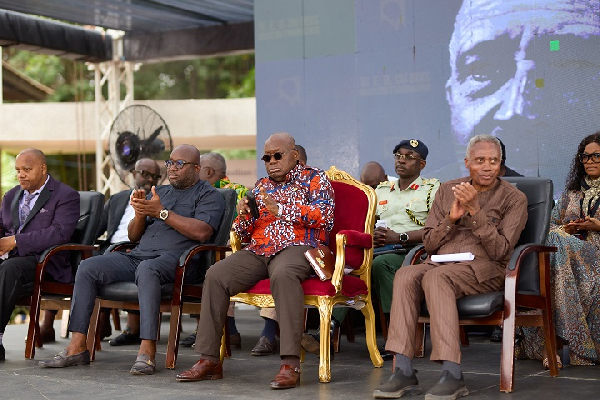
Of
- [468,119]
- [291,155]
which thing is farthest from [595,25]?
[291,155]

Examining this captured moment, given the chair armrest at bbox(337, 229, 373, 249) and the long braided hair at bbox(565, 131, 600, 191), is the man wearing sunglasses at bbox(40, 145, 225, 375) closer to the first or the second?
the chair armrest at bbox(337, 229, 373, 249)

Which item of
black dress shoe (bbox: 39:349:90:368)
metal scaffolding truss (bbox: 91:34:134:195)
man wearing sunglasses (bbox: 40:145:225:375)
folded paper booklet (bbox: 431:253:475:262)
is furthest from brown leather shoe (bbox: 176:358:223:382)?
metal scaffolding truss (bbox: 91:34:134:195)

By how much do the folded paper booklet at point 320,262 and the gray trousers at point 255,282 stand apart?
0.06 meters

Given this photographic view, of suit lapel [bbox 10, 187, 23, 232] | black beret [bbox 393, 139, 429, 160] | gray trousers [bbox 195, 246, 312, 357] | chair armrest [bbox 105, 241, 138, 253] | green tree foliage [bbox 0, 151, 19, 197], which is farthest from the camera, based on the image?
green tree foliage [bbox 0, 151, 19, 197]

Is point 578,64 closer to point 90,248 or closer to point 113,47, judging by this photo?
point 90,248

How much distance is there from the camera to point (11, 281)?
573 centimetres

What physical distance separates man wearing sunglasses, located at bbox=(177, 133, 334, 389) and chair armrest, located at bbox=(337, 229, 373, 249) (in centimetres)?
14

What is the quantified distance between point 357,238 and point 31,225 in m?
2.43

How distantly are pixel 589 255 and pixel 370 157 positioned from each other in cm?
317

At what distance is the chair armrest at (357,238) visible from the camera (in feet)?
16.0

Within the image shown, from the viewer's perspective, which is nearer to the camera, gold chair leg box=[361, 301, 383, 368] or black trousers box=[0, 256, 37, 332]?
gold chair leg box=[361, 301, 383, 368]

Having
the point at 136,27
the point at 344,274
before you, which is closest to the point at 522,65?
the point at 344,274

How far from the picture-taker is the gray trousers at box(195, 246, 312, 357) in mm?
4578

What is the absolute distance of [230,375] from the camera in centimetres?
497
